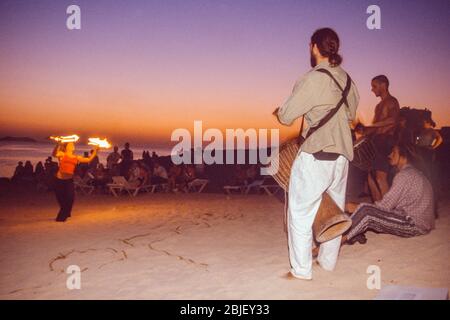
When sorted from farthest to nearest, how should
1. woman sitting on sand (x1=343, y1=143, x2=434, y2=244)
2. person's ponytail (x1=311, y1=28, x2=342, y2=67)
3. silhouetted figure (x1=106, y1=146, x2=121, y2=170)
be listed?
silhouetted figure (x1=106, y1=146, x2=121, y2=170) < woman sitting on sand (x1=343, y1=143, x2=434, y2=244) < person's ponytail (x1=311, y1=28, x2=342, y2=67)

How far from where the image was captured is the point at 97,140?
7965mm

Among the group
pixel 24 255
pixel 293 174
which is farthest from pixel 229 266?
pixel 24 255

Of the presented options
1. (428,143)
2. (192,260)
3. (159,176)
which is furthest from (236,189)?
(192,260)

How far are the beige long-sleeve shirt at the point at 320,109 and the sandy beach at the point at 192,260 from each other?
4.43 ft

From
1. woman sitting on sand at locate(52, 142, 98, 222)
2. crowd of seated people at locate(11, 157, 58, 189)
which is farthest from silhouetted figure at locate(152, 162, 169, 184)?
woman sitting on sand at locate(52, 142, 98, 222)

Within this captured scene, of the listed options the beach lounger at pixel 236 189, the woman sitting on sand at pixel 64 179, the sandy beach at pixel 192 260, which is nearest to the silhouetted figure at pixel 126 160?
the beach lounger at pixel 236 189

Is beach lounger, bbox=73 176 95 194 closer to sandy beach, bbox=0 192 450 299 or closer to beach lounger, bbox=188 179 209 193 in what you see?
beach lounger, bbox=188 179 209 193

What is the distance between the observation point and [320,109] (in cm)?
367

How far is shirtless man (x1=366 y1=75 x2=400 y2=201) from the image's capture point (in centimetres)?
561

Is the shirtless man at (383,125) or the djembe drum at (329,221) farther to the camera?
the shirtless man at (383,125)

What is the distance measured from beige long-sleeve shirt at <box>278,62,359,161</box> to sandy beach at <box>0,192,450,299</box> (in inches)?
53.2

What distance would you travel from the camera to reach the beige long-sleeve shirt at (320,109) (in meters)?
3.58

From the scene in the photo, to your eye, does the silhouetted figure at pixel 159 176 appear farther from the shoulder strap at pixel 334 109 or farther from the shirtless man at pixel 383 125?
the shoulder strap at pixel 334 109

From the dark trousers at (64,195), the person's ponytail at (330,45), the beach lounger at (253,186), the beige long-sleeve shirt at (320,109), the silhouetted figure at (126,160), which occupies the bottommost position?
the beach lounger at (253,186)
